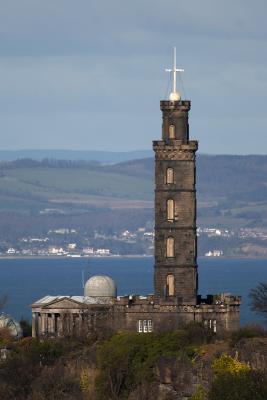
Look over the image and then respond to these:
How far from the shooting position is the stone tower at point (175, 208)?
402ft

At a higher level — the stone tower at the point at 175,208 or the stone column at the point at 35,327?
the stone tower at the point at 175,208

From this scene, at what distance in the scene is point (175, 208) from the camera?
123m

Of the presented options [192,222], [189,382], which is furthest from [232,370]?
[192,222]

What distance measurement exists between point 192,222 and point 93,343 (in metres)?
10.1

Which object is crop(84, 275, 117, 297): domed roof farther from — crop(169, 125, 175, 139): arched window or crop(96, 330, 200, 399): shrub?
crop(96, 330, 200, 399): shrub

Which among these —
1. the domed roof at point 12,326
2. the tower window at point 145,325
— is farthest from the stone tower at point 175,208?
the domed roof at point 12,326

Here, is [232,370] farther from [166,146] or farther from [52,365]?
[166,146]

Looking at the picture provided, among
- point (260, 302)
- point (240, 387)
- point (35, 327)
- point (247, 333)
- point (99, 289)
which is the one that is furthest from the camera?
point (260, 302)

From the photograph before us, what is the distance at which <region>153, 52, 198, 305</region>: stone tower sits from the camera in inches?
4828

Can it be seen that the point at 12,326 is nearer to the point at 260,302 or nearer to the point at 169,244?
the point at 169,244

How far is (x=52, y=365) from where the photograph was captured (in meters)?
112

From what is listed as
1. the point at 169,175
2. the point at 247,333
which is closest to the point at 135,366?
the point at 247,333

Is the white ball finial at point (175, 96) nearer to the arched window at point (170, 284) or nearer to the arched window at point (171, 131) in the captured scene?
the arched window at point (171, 131)

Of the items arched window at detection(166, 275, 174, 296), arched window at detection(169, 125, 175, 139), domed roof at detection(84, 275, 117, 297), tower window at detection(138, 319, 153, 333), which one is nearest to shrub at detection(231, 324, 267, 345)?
tower window at detection(138, 319, 153, 333)
